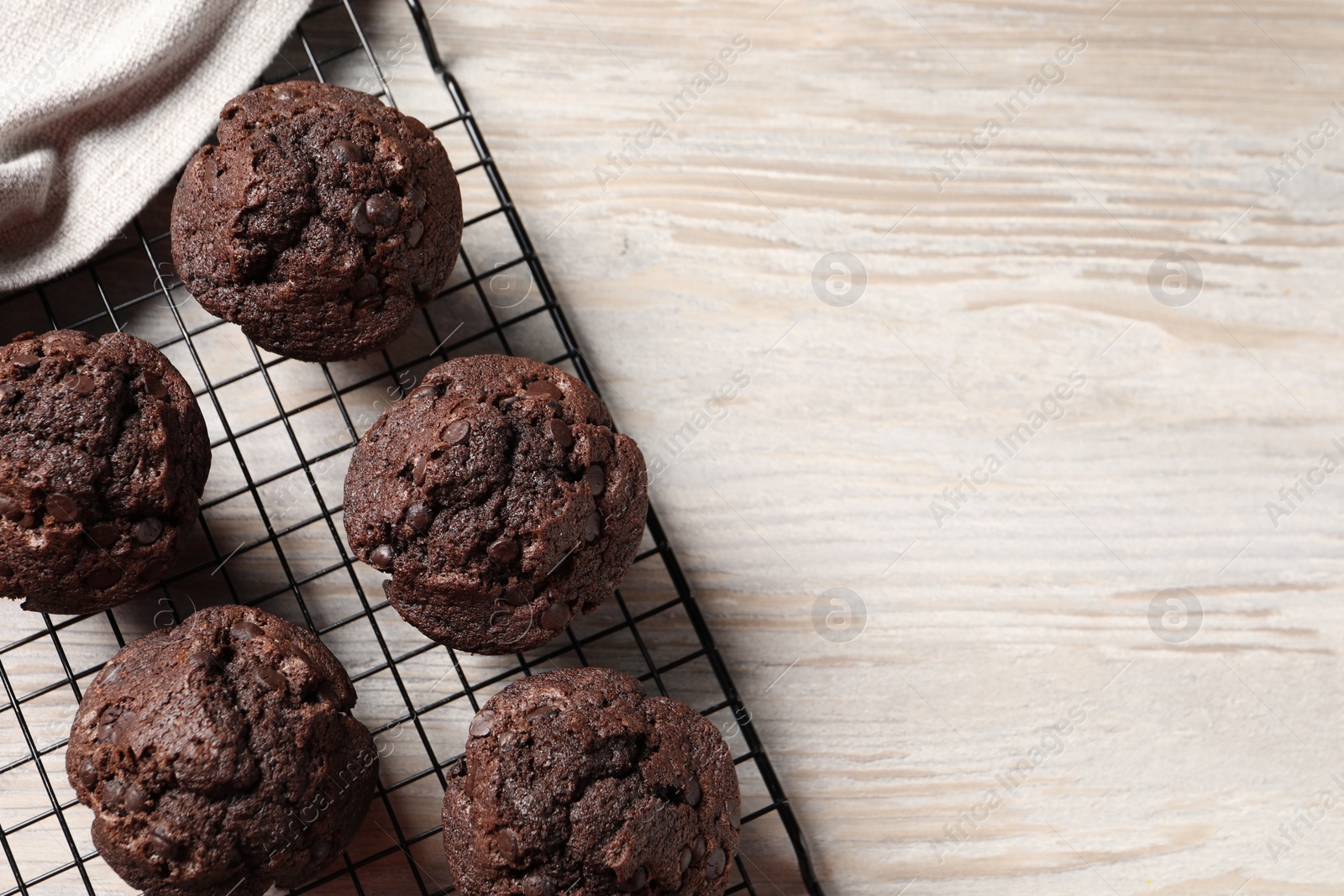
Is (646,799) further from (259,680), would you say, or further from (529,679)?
(259,680)

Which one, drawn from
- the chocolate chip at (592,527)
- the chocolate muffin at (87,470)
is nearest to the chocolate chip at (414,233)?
the chocolate muffin at (87,470)

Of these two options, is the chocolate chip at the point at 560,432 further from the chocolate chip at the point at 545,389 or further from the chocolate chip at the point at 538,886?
the chocolate chip at the point at 538,886

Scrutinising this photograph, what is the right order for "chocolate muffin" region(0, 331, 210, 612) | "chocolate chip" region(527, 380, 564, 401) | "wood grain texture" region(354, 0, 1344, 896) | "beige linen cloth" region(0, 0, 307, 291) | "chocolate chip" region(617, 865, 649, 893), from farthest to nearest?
"wood grain texture" region(354, 0, 1344, 896)
"beige linen cloth" region(0, 0, 307, 291)
"chocolate chip" region(527, 380, 564, 401)
"chocolate muffin" region(0, 331, 210, 612)
"chocolate chip" region(617, 865, 649, 893)

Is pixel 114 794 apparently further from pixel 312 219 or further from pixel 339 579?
pixel 312 219

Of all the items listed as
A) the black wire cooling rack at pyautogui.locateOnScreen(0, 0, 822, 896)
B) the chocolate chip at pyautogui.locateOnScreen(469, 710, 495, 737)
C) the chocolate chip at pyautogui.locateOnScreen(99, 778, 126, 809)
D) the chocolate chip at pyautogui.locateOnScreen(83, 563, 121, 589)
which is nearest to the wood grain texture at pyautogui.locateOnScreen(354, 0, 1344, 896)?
the black wire cooling rack at pyautogui.locateOnScreen(0, 0, 822, 896)

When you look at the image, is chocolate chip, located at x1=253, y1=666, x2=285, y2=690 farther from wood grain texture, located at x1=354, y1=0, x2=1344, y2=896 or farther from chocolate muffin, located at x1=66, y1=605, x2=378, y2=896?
wood grain texture, located at x1=354, y1=0, x2=1344, y2=896
